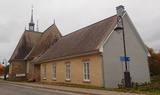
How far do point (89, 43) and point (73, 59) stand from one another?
271 cm

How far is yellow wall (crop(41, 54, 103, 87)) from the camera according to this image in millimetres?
20812

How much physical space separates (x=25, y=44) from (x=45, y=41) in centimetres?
391

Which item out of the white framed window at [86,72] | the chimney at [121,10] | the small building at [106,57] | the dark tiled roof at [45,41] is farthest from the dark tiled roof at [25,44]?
the chimney at [121,10]

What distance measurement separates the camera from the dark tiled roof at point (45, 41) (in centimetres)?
3852

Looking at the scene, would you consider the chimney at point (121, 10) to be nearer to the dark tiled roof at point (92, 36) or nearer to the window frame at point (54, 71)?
the dark tiled roof at point (92, 36)

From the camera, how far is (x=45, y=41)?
40062 millimetres

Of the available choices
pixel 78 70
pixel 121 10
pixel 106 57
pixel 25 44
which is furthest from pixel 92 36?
pixel 25 44

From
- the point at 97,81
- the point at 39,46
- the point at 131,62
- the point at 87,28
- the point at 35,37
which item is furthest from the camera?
the point at 35,37

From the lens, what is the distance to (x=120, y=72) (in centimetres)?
2152

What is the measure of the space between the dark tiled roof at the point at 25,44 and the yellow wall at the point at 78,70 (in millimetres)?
11014

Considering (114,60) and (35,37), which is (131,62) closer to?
(114,60)

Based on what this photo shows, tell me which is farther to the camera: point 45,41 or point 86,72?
point 45,41

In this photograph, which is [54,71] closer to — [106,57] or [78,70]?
[78,70]

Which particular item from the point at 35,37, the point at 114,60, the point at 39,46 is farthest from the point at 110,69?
the point at 35,37
